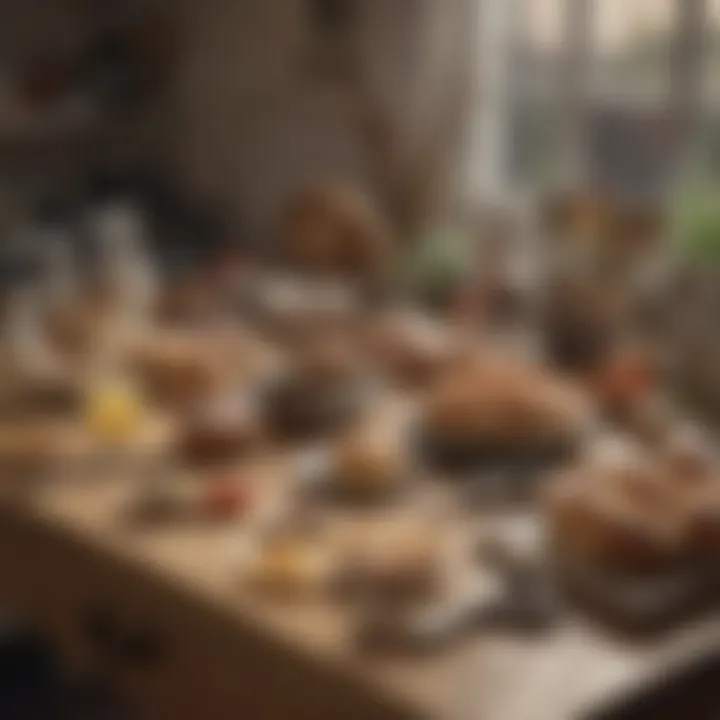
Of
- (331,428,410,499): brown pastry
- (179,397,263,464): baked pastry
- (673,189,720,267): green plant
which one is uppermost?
(673,189,720,267): green plant

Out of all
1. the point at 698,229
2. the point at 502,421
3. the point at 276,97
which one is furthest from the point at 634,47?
the point at 276,97

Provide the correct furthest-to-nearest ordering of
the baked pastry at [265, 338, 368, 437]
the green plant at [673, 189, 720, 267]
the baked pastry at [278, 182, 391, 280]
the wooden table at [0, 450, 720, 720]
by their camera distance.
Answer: the baked pastry at [278, 182, 391, 280] < the baked pastry at [265, 338, 368, 437] < the green plant at [673, 189, 720, 267] < the wooden table at [0, 450, 720, 720]

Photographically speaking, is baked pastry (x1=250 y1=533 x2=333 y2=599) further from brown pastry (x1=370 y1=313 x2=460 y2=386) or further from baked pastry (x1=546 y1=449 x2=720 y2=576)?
brown pastry (x1=370 y1=313 x2=460 y2=386)

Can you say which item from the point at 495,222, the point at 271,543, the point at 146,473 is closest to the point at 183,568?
the point at 271,543

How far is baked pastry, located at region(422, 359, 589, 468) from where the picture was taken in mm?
1014

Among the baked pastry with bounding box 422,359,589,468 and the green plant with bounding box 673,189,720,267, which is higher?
the green plant with bounding box 673,189,720,267

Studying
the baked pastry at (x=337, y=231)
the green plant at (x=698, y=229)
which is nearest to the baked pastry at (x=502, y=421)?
the green plant at (x=698, y=229)

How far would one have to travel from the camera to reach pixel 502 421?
1017 mm

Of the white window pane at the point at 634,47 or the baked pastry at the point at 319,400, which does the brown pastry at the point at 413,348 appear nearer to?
the baked pastry at the point at 319,400

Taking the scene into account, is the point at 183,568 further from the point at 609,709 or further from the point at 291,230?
the point at 291,230

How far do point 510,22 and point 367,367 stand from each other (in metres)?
0.28

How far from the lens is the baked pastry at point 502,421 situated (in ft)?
3.33

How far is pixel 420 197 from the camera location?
3.98 ft

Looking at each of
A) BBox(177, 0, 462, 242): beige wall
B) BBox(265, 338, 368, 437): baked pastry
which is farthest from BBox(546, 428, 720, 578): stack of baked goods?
BBox(177, 0, 462, 242): beige wall
